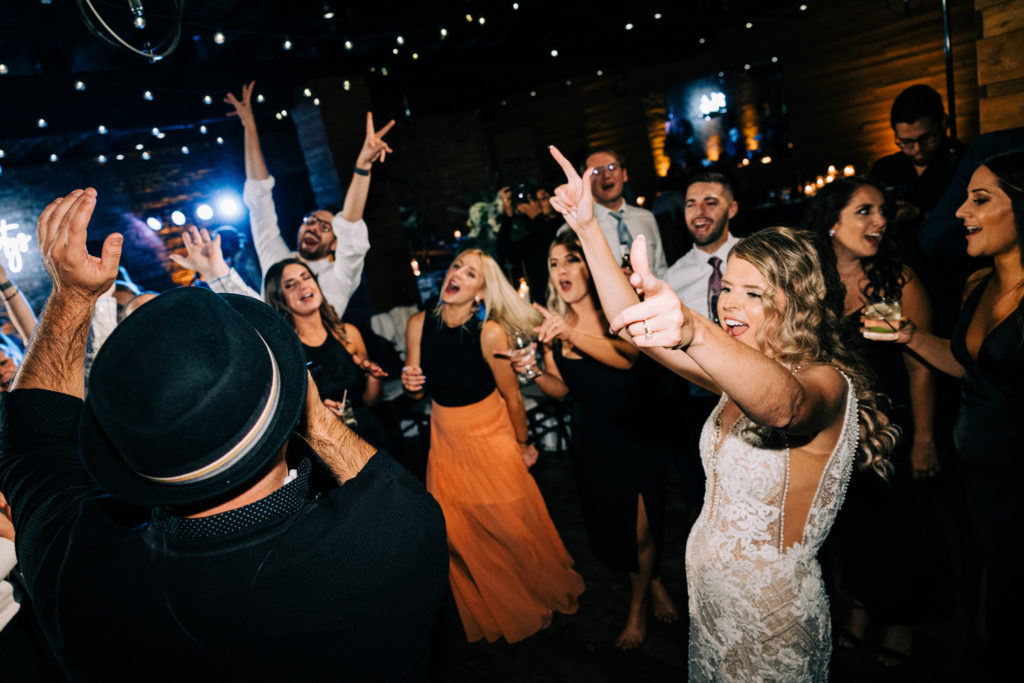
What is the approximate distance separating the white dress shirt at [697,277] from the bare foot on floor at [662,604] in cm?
156

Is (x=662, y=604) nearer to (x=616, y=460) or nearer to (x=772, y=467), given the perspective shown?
(x=616, y=460)

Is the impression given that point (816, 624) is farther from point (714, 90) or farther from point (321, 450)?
point (714, 90)

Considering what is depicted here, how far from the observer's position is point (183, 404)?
0.85m

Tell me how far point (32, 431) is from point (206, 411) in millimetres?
714

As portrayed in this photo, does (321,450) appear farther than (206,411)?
Yes

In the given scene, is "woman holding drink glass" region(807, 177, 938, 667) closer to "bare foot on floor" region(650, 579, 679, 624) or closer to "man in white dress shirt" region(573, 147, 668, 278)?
"bare foot on floor" region(650, 579, 679, 624)

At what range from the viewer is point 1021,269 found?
1.86 meters

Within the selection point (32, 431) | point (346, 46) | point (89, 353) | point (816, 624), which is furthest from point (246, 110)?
point (816, 624)

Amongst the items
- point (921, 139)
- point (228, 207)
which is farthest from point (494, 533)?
point (228, 207)

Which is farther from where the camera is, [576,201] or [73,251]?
[576,201]

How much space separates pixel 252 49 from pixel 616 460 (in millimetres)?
5442

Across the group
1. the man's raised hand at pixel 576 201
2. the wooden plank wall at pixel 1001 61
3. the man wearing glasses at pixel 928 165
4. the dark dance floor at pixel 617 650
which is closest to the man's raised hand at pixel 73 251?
the man's raised hand at pixel 576 201

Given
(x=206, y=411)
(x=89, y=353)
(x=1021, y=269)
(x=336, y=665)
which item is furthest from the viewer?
(x=89, y=353)

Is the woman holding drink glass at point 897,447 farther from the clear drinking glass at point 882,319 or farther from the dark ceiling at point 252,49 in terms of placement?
the dark ceiling at point 252,49
